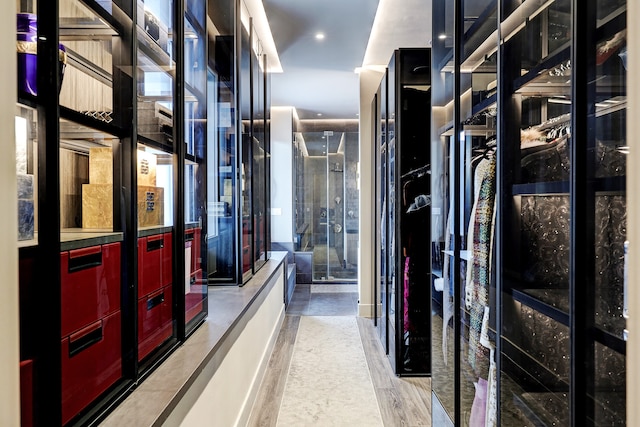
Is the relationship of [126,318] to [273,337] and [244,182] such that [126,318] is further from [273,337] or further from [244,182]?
[273,337]

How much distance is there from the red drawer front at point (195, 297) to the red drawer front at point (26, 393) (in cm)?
94

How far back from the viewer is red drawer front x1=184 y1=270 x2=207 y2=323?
1.83 meters

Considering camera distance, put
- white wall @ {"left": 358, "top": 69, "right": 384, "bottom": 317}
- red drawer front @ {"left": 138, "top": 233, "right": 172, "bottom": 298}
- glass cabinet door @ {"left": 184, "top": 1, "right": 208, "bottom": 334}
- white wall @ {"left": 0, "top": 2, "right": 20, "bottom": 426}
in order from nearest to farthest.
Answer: white wall @ {"left": 0, "top": 2, "right": 20, "bottom": 426} < red drawer front @ {"left": 138, "top": 233, "right": 172, "bottom": 298} < glass cabinet door @ {"left": 184, "top": 1, "right": 208, "bottom": 334} < white wall @ {"left": 358, "top": 69, "right": 384, "bottom": 317}

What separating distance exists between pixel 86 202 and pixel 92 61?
0.43 metres

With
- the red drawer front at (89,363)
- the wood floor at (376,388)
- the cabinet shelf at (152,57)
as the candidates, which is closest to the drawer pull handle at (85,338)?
the red drawer front at (89,363)

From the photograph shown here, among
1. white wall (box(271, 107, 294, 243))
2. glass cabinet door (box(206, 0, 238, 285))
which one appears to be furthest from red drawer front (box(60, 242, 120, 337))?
white wall (box(271, 107, 294, 243))

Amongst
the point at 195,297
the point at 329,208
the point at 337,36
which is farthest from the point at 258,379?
the point at 329,208

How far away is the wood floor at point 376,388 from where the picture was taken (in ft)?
8.06

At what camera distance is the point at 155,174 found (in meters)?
1.53

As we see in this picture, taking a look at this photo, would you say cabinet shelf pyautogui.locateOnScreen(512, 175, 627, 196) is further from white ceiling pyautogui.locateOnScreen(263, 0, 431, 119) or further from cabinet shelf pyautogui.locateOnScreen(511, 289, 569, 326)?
white ceiling pyautogui.locateOnScreen(263, 0, 431, 119)

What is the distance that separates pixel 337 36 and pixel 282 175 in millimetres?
3307

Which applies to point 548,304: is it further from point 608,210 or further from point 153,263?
point 153,263

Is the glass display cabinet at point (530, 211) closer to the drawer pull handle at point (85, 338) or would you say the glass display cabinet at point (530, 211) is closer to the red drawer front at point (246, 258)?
the drawer pull handle at point (85, 338)

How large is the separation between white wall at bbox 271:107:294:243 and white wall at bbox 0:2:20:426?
635cm
